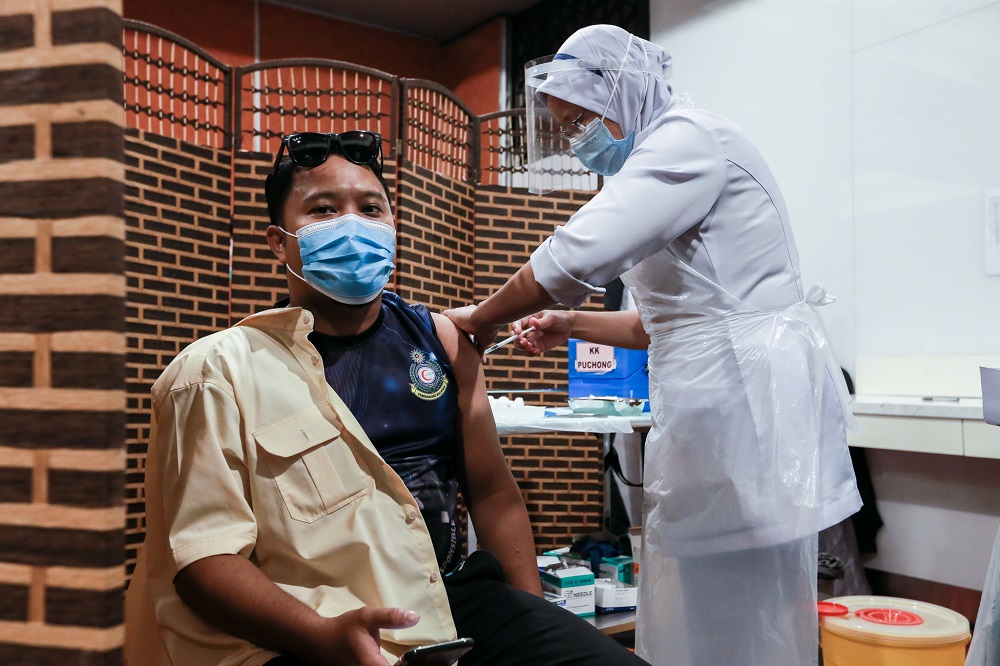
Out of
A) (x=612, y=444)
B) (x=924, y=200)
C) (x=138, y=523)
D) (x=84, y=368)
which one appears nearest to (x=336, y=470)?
(x=84, y=368)

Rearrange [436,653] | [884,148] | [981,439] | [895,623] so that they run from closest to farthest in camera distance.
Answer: [436,653] → [895,623] → [981,439] → [884,148]

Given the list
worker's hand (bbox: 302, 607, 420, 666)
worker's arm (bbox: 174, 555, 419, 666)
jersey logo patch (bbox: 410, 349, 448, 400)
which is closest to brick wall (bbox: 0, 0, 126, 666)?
worker's hand (bbox: 302, 607, 420, 666)

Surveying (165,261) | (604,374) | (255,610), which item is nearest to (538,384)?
(604,374)

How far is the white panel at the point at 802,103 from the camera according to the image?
411 cm

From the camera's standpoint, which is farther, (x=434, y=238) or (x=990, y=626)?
(x=434, y=238)

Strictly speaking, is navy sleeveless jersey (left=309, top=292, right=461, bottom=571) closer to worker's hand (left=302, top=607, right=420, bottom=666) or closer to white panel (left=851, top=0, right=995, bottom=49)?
worker's hand (left=302, top=607, right=420, bottom=666)

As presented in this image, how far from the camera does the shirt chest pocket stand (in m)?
1.23

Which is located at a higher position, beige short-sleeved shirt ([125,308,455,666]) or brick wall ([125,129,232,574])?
brick wall ([125,129,232,574])

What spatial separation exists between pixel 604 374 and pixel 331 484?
7.40ft

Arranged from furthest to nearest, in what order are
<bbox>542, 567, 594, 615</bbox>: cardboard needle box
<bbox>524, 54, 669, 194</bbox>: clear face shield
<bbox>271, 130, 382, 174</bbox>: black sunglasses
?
<bbox>542, 567, 594, 615</bbox>: cardboard needle box
<bbox>524, 54, 669, 194</bbox>: clear face shield
<bbox>271, 130, 382, 174</bbox>: black sunglasses

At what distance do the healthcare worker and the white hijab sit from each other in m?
0.02

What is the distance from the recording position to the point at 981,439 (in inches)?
118

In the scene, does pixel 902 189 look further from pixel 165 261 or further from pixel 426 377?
pixel 165 261

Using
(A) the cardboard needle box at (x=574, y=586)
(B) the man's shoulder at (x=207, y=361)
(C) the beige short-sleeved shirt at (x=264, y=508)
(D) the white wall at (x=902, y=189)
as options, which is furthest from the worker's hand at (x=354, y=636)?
(D) the white wall at (x=902, y=189)
